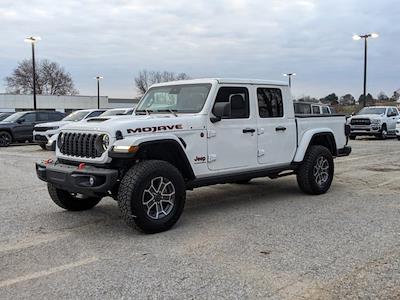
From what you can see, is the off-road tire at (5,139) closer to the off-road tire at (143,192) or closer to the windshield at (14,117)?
the windshield at (14,117)

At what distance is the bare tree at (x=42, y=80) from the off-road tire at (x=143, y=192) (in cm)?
8191

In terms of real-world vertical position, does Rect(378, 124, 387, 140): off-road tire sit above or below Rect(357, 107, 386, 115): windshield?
below

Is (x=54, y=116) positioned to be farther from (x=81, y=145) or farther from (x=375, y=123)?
(x=81, y=145)

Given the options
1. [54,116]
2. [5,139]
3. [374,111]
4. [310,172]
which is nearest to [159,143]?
[310,172]

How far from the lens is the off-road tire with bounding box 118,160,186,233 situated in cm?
565

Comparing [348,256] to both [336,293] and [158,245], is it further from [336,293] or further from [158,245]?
[158,245]

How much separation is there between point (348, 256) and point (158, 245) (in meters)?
2.06

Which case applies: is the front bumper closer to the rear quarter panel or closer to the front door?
the front door

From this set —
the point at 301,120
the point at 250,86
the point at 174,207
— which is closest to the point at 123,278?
the point at 174,207

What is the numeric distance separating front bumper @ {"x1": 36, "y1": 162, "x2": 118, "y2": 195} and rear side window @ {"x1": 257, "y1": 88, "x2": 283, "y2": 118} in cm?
290

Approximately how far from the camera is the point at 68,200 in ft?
23.5

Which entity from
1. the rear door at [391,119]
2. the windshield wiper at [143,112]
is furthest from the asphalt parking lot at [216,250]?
the rear door at [391,119]

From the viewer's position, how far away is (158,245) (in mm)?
5465

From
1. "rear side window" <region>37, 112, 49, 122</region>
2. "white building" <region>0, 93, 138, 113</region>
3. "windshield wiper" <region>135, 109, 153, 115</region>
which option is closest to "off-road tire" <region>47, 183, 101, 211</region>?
"windshield wiper" <region>135, 109, 153, 115</region>
